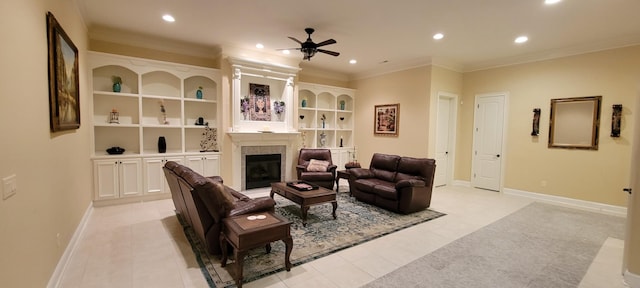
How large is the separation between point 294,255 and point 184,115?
394cm

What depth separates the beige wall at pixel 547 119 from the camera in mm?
4572

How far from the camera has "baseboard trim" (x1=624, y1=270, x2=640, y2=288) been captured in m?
2.49

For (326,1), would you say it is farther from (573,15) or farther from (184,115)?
(184,115)

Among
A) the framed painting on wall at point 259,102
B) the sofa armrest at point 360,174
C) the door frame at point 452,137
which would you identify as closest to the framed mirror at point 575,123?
the door frame at point 452,137

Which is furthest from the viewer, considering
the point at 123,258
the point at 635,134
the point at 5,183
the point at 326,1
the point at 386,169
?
the point at 386,169

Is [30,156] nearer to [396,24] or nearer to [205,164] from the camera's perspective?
[205,164]

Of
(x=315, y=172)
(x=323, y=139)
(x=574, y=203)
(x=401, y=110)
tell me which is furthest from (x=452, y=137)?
(x=315, y=172)

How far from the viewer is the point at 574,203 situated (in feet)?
16.7

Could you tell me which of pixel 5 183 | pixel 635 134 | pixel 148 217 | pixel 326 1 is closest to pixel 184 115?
pixel 148 217

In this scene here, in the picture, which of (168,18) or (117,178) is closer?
(168,18)

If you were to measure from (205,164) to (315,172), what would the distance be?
7.37 ft

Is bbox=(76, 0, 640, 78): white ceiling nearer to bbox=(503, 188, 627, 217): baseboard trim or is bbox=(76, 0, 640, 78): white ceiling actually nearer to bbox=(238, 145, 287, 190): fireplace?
bbox=(238, 145, 287, 190): fireplace

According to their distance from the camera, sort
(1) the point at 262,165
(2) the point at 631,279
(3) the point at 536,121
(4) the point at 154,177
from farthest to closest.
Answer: (1) the point at 262,165 → (3) the point at 536,121 → (4) the point at 154,177 → (2) the point at 631,279

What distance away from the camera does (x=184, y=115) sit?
5.44m
